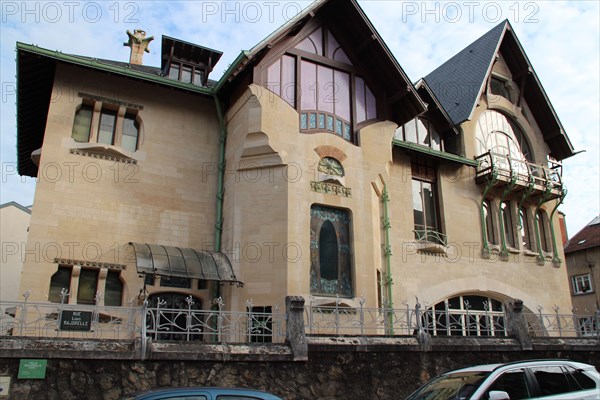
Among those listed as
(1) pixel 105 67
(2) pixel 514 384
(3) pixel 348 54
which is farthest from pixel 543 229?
(1) pixel 105 67

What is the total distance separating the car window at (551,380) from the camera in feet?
26.6

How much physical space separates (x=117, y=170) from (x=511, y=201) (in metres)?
15.8

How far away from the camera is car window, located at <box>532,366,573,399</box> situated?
8102 mm

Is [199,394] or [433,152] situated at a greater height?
[433,152]

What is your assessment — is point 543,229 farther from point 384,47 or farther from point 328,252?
point 328,252

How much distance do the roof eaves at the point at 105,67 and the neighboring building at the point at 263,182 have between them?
4cm

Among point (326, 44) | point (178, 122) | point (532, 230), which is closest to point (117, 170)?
point (178, 122)

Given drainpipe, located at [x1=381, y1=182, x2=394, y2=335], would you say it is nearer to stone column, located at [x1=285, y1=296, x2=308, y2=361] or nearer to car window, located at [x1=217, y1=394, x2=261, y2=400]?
stone column, located at [x1=285, y1=296, x2=308, y2=361]

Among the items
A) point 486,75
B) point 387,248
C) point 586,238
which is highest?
point 486,75

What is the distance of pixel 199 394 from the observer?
21.2 ft

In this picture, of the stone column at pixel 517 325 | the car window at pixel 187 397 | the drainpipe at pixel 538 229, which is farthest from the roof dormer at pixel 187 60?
the car window at pixel 187 397

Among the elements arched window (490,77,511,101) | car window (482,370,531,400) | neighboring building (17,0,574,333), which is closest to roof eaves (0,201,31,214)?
neighboring building (17,0,574,333)

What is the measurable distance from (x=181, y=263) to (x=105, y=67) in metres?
6.22

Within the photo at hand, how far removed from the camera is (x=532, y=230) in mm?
23344
